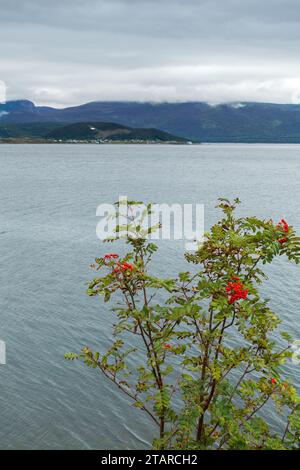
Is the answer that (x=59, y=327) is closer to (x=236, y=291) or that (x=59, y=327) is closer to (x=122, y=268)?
(x=122, y=268)

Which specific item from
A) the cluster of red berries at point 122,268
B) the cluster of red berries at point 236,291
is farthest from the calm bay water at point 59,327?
the cluster of red berries at point 236,291

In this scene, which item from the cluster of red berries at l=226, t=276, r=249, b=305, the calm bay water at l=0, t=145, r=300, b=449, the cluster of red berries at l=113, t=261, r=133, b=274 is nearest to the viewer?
the cluster of red berries at l=226, t=276, r=249, b=305

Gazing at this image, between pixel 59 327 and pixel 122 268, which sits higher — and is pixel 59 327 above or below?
below

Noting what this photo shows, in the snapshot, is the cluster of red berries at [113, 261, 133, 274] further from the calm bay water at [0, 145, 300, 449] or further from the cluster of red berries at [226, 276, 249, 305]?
the calm bay water at [0, 145, 300, 449]

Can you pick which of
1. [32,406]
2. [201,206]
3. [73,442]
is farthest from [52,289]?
[201,206]

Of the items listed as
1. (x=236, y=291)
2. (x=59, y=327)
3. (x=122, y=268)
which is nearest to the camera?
(x=236, y=291)

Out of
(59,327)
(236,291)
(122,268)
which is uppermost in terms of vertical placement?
(122,268)

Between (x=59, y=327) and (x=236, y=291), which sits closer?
(x=236, y=291)

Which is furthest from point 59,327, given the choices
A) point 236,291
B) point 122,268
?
point 236,291

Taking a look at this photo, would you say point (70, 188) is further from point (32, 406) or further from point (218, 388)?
point (218, 388)

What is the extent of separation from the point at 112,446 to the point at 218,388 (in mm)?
10266

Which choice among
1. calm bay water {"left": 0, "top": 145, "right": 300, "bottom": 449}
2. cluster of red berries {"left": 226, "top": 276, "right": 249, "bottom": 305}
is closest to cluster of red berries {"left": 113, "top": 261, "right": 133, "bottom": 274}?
cluster of red berries {"left": 226, "top": 276, "right": 249, "bottom": 305}

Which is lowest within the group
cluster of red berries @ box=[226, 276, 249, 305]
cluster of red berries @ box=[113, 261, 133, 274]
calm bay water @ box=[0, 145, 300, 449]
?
calm bay water @ box=[0, 145, 300, 449]
